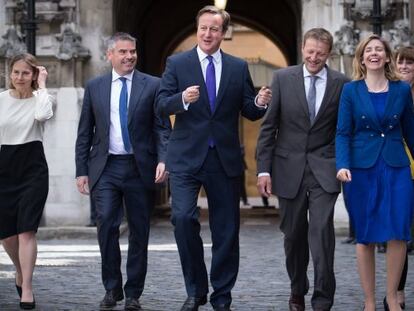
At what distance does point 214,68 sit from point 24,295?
7.32 ft

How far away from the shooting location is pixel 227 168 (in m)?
8.48

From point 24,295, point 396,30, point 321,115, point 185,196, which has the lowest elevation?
point 24,295

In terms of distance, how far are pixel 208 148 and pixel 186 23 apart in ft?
64.2

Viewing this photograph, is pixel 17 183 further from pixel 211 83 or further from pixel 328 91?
pixel 328 91

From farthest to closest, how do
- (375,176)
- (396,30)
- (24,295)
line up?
(396,30) → (24,295) → (375,176)

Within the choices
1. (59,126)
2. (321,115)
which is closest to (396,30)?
(59,126)

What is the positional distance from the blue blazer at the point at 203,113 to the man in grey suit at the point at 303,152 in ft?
0.65

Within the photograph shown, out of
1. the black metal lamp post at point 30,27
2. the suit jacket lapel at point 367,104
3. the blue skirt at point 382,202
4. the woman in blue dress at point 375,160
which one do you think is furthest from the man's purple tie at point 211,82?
the black metal lamp post at point 30,27

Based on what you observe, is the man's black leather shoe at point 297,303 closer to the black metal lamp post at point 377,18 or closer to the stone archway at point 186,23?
the black metal lamp post at point 377,18

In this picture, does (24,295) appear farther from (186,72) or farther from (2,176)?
(186,72)

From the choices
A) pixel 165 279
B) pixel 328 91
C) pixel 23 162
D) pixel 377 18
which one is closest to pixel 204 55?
pixel 328 91

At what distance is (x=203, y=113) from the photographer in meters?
8.45

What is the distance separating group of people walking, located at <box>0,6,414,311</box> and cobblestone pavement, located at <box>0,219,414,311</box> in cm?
46

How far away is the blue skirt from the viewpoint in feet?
26.3
